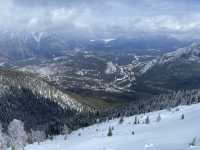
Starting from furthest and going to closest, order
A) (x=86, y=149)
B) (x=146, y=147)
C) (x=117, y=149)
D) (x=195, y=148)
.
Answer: (x=86, y=149), (x=117, y=149), (x=146, y=147), (x=195, y=148)

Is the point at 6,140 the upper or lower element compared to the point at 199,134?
lower

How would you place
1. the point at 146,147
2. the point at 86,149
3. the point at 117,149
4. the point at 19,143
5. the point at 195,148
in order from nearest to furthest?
the point at 195,148 → the point at 146,147 → the point at 117,149 → the point at 86,149 → the point at 19,143

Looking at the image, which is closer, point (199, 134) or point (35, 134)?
point (199, 134)

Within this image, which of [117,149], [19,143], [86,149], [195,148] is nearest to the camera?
[195,148]

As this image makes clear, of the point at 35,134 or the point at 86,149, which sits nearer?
the point at 86,149

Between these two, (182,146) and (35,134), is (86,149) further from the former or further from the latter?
(35,134)

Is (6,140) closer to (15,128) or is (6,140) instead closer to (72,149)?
(15,128)

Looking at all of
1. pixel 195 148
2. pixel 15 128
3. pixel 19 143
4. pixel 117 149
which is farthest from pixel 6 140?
pixel 195 148

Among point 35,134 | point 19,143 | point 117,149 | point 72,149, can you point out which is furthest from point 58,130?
point 117,149

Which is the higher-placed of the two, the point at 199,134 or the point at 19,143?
the point at 199,134
